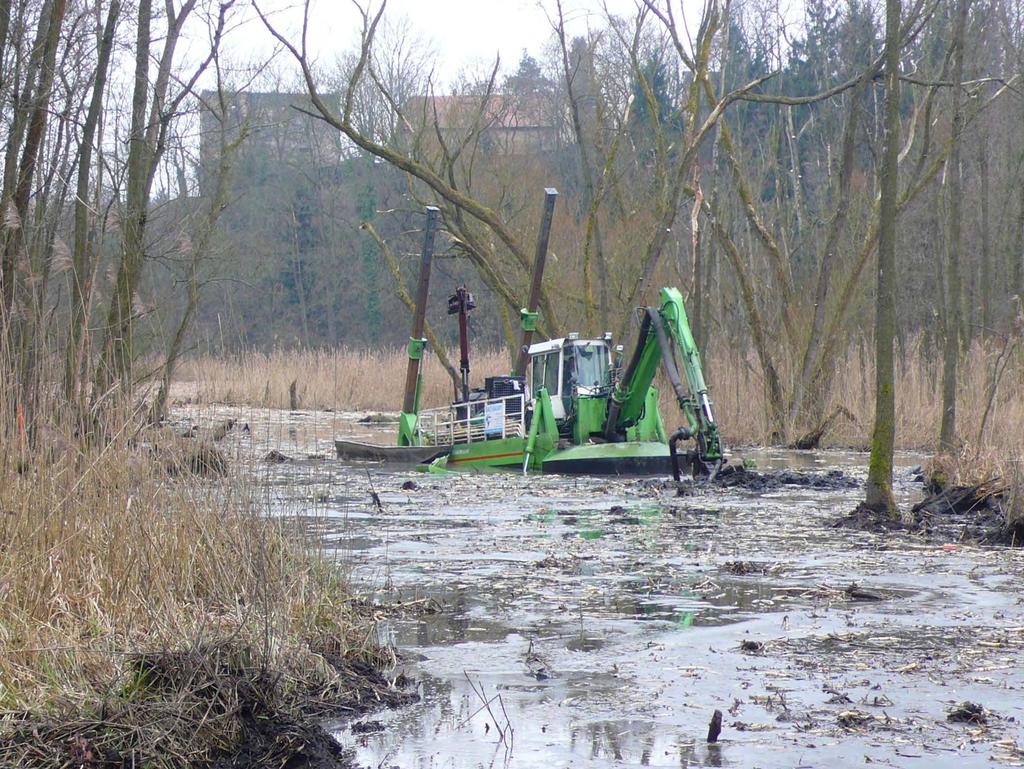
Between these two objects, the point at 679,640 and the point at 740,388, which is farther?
the point at 740,388

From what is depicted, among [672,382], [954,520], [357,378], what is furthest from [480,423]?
[357,378]

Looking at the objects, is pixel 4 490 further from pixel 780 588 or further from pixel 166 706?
pixel 780 588

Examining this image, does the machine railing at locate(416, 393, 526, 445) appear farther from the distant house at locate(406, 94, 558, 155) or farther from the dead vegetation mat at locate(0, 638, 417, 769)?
the dead vegetation mat at locate(0, 638, 417, 769)

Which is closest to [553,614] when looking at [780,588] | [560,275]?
[780,588]

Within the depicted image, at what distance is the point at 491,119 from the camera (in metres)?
29.6

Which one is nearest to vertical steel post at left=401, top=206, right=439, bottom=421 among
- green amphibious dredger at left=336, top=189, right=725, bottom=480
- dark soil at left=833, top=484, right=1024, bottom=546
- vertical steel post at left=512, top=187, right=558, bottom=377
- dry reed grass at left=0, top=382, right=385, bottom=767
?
green amphibious dredger at left=336, top=189, right=725, bottom=480

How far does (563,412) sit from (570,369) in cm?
71

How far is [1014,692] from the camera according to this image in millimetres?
6371

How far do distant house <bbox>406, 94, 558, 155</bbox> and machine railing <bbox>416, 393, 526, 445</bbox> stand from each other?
256 inches

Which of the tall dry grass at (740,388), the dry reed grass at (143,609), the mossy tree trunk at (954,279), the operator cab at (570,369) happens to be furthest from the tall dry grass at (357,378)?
the dry reed grass at (143,609)

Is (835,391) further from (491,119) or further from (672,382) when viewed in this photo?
(491,119)

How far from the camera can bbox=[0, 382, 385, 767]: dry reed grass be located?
17.7 ft

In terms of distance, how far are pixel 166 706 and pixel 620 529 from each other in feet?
27.0

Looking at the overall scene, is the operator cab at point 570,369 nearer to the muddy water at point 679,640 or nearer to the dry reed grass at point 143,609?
the muddy water at point 679,640
